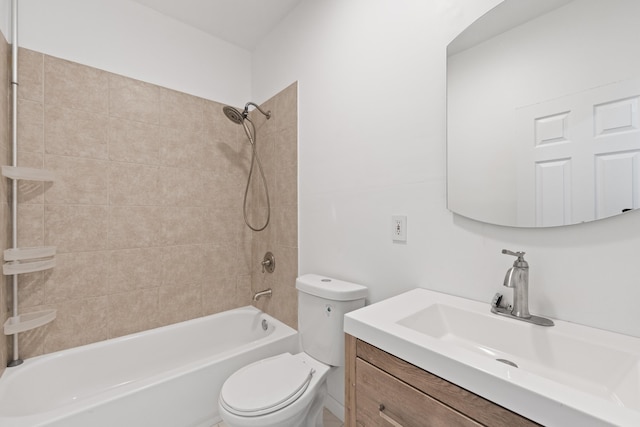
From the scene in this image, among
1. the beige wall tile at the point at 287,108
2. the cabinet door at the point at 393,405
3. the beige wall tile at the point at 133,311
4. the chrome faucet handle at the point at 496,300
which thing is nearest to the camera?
the cabinet door at the point at 393,405

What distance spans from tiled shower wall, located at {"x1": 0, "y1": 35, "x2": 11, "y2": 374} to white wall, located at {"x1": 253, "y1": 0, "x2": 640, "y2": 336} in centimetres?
152

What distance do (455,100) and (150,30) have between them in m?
2.09

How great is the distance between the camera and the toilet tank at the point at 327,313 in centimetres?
137

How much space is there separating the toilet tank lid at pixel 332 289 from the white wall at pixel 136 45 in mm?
1702

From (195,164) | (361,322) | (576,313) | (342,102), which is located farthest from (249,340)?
(576,313)

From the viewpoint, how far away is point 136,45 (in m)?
1.87

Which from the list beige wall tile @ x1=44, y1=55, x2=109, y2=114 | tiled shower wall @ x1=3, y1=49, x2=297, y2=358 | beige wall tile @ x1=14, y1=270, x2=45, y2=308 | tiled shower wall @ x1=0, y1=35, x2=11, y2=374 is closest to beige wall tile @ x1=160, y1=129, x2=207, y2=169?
tiled shower wall @ x1=3, y1=49, x2=297, y2=358

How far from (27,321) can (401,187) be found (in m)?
2.05

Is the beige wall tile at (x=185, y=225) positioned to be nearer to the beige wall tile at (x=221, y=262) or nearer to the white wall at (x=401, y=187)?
the beige wall tile at (x=221, y=262)

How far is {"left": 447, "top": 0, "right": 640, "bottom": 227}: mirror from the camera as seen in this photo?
772mm

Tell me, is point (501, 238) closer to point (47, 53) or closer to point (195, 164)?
point (195, 164)

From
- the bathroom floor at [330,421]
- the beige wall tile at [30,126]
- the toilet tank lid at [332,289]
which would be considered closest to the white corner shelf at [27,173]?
the beige wall tile at [30,126]

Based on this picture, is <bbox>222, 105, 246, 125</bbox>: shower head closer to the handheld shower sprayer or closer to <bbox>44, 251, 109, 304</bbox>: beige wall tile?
the handheld shower sprayer

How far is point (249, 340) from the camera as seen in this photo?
2.19 meters
